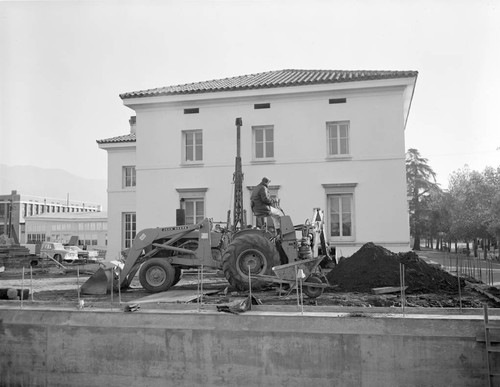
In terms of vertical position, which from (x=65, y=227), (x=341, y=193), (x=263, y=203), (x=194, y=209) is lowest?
(x=65, y=227)

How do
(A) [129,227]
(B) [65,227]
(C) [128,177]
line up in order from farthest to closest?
(B) [65,227] < (C) [128,177] < (A) [129,227]

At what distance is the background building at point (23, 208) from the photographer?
43.9 m

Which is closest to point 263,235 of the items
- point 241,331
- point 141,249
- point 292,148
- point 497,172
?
point 141,249

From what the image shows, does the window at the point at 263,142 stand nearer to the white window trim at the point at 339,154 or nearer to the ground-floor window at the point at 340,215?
the white window trim at the point at 339,154

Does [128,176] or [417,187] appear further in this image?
[417,187]

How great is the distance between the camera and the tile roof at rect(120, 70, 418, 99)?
19500 mm

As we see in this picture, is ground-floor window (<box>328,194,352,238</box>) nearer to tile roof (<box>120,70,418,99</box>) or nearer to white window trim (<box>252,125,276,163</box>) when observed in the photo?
white window trim (<box>252,125,276,163</box>)

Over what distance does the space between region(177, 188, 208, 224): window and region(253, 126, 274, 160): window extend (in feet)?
9.27

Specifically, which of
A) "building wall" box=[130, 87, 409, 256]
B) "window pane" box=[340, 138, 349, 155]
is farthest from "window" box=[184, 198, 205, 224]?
"window pane" box=[340, 138, 349, 155]

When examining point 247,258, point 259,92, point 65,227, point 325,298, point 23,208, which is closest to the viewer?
point 325,298

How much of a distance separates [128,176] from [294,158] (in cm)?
1027

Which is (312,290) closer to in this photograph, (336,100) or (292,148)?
(292,148)

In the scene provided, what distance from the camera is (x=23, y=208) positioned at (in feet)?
175

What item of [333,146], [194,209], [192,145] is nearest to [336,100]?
[333,146]
